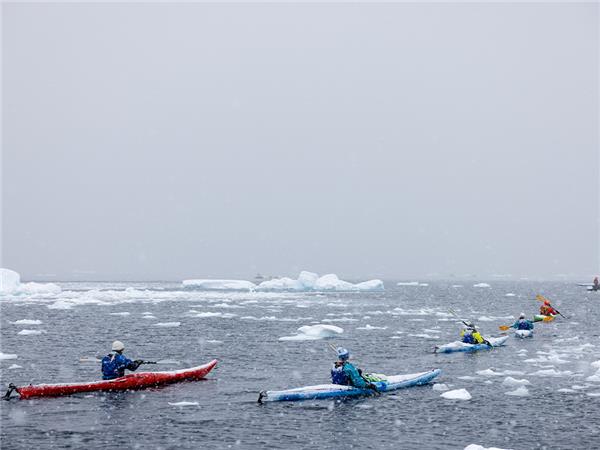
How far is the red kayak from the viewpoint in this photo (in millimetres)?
19297

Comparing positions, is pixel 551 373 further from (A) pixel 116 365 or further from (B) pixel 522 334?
(A) pixel 116 365

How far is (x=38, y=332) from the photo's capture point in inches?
1505

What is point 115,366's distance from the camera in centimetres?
2073

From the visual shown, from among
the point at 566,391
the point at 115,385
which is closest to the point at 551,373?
the point at 566,391

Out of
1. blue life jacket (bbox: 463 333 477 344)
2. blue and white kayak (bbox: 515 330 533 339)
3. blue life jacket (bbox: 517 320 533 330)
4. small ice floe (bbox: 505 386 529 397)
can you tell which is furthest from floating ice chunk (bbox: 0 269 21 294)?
small ice floe (bbox: 505 386 529 397)

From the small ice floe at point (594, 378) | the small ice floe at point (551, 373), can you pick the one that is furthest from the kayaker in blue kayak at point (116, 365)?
the small ice floe at point (594, 378)

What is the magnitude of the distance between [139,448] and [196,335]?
80.1 feet

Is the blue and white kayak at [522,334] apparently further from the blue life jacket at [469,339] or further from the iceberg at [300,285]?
the iceberg at [300,285]

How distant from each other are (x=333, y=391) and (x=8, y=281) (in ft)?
212

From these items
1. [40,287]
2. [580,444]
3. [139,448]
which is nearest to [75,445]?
[139,448]

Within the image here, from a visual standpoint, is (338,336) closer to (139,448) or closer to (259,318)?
(259,318)

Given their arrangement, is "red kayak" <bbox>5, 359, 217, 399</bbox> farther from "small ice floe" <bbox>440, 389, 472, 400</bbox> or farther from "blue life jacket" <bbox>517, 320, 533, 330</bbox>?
"blue life jacket" <bbox>517, 320, 533, 330</bbox>

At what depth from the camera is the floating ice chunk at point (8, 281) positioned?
74188 mm

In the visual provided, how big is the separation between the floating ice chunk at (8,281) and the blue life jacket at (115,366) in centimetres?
5927
